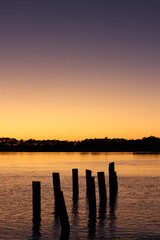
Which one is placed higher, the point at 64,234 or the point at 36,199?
the point at 36,199

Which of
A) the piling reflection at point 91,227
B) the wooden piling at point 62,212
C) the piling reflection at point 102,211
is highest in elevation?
the wooden piling at point 62,212

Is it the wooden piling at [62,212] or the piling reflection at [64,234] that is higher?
the wooden piling at [62,212]

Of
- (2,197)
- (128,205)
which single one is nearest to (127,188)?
(128,205)

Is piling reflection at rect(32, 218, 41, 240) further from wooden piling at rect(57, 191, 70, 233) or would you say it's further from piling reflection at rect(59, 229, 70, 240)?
wooden piling at rect(57, 191, 70, 233)

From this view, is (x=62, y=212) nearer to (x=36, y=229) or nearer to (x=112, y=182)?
(x=36, y=229)

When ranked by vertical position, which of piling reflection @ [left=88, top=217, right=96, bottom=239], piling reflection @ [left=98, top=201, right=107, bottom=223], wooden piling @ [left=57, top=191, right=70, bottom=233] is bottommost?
piling reflection @ [left=88, top=217, right=96, bottom=239]

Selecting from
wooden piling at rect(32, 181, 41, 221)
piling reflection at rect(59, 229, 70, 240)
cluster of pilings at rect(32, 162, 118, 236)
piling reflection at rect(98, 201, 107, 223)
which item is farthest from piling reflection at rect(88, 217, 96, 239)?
wooden piling at rect(32, 181, 41, 221)

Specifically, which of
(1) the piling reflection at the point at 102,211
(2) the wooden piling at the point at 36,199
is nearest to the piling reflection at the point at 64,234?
(2) the wooden piling at the point at 36,199

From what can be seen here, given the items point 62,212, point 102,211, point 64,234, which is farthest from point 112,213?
point 62,212

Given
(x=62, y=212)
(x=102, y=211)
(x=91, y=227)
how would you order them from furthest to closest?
(x=102, y=211)
(x=91, y=227)
(x=62, y=212)

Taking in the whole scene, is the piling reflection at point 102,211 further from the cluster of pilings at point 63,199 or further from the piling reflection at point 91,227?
the piling reflection at point 91,227

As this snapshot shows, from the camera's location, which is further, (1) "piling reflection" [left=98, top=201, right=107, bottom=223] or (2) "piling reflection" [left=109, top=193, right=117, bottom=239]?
(1) "piling reflection" [left=98, top=201, right=107, bottom=223]

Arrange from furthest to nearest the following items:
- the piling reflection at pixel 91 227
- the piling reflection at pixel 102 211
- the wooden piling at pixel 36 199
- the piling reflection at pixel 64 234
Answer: the piling reflection at pixel 102 211 < the wooden piling at pixel 36 199 < the piling reflection at pixel 91 227 < the piling reflection at pixel 64 234

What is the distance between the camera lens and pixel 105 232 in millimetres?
18109
